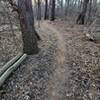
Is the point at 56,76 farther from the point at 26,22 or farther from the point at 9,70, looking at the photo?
the point at 26,22

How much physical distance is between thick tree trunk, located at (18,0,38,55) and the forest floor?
497mm

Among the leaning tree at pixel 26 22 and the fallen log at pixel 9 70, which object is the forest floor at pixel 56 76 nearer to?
the fallen log at pixel 9 70

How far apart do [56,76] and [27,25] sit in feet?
9.59

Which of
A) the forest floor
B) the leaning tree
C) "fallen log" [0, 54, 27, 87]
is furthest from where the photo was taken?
the leaning tree

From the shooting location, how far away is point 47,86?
5059 millimetres

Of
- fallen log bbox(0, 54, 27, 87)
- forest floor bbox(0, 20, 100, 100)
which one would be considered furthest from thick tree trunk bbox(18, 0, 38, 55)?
fallen log bbox(0, 54, 27, 87)

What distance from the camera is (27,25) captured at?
22.2 ft

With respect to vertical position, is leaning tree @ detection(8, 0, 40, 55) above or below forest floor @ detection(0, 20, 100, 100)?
above

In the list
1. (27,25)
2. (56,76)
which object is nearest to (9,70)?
(56,76)

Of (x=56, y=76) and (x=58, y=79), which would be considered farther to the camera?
(x=56, y=76)

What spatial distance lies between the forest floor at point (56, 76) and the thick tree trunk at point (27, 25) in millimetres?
497

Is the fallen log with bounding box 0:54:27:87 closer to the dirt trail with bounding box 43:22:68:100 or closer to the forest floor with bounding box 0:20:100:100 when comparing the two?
the forest floor with bounding box 0:20:100:100

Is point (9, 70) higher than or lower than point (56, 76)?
higher

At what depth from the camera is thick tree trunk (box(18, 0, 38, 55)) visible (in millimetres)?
6379
